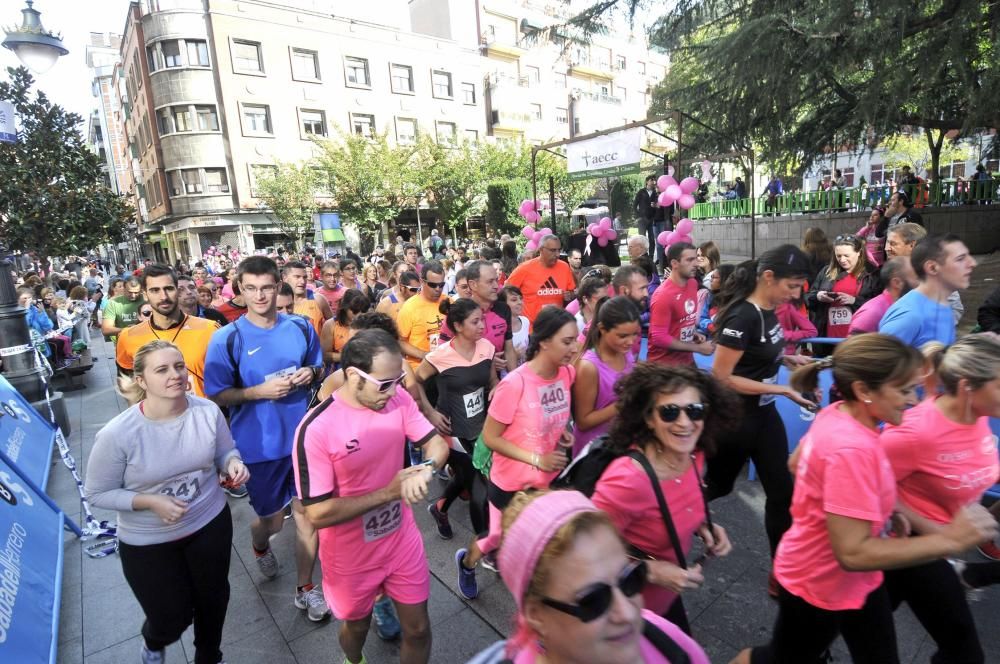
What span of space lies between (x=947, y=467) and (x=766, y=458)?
3.30ft

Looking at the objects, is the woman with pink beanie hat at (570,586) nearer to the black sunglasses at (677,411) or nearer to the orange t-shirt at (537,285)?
the black sunglasses at (677,411)

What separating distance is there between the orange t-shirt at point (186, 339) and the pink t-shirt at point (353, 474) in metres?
2.07

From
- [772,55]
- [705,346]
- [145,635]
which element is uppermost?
[772,55]

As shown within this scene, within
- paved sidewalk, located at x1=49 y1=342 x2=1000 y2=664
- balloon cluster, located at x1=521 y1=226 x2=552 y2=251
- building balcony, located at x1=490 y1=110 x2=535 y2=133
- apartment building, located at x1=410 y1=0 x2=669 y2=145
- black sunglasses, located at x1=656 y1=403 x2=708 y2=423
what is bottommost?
paved sidewalk, located at x1=49 y1=342 x2=1000 y2=664

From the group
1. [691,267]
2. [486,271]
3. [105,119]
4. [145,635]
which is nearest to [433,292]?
[486,271]

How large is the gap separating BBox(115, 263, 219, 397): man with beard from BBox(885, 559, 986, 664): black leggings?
4.07 meters

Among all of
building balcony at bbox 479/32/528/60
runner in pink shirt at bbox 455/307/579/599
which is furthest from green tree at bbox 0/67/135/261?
building balcony at bbox 479/32/528/60

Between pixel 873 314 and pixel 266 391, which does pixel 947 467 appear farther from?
pixel 266 391

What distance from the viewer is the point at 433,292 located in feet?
16.2

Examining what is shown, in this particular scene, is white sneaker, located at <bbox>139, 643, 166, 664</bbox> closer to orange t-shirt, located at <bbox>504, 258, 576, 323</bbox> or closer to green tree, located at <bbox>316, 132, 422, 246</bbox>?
orange t-shirt, located at <bbox>504, 258, 576, 323</bbox>

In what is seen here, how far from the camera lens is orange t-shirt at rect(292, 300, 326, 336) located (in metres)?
5.32

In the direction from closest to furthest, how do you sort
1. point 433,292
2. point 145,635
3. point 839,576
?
point 839,576
point 145,635
point 433,292

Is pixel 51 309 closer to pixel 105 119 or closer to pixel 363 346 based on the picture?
pixel 363 346

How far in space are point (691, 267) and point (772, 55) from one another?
10.7 feet
